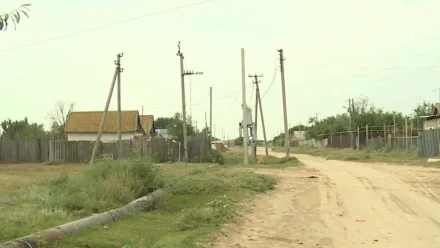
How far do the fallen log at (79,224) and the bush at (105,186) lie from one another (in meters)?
0.39

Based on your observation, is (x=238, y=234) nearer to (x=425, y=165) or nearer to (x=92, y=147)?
(x=425, y=165)

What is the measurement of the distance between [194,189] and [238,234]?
19.7 feet

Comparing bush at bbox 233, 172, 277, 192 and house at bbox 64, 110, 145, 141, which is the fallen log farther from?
house at bbox 64, 110, 145, 141

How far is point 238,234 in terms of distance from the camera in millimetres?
9180

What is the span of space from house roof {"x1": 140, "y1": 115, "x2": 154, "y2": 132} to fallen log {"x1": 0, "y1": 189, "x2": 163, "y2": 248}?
163 ft

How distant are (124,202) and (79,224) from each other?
317cm

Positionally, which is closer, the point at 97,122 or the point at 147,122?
the point at 97,122

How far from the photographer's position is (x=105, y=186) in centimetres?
1121

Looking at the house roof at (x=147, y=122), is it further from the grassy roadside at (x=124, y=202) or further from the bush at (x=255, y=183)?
the grassy roadside at (x=124, y=202)

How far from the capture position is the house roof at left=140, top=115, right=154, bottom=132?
62.2 meters

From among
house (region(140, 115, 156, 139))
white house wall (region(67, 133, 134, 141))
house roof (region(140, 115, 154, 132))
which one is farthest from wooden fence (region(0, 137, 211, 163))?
house roof (region(140, 115, 154, 132))

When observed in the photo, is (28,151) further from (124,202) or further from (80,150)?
(124,202)

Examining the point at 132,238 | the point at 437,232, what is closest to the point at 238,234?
the point at 132,238

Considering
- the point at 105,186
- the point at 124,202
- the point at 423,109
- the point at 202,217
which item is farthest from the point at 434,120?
the point at 202,217
